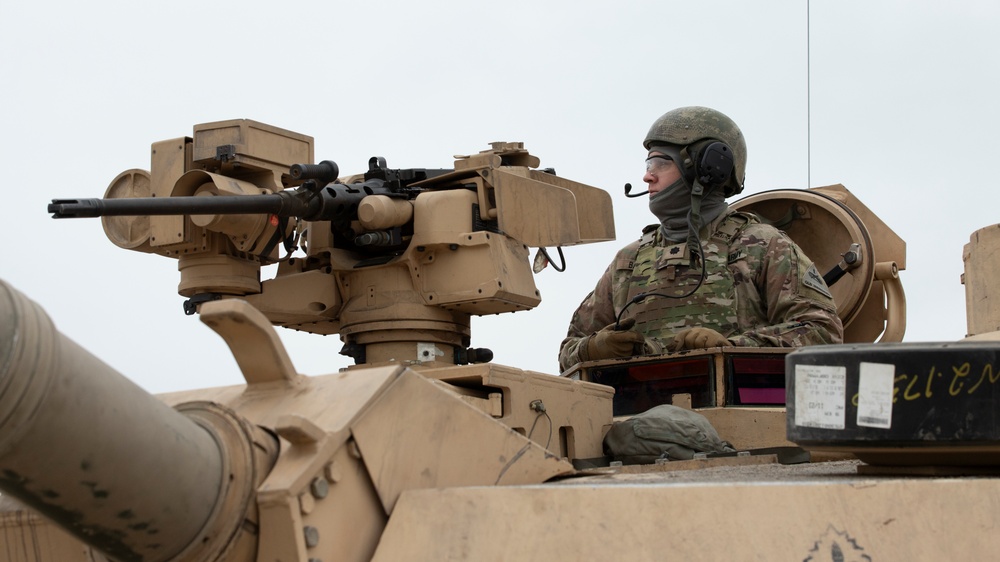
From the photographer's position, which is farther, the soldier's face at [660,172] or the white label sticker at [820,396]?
the soldier's face at [660,172]

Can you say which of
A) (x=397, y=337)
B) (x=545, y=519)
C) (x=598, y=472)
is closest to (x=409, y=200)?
(x=397, y=337)

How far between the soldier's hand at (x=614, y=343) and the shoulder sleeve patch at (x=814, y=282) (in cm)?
85

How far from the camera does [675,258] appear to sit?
7746 mm

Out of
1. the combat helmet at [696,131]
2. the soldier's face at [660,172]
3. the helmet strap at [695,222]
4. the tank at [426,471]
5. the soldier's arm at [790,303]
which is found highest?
the combat helmet at [696,131]

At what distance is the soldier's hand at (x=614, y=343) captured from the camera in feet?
23.5

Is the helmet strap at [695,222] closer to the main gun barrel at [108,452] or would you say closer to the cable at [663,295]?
the cable at [663,295]

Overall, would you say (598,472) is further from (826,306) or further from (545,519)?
(826,306)

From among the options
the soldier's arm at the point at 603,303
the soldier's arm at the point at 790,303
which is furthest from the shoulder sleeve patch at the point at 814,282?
the soldier's arm at the point at 603,303

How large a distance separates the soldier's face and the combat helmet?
0.26 ft

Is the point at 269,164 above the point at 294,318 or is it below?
above

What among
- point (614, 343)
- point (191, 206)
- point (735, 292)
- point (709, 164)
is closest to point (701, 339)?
point (614, 343)

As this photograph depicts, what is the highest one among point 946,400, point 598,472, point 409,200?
point 409,200

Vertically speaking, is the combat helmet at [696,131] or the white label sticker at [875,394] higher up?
the combat helmet at [696,131]

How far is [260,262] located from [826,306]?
8.79ft
